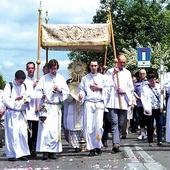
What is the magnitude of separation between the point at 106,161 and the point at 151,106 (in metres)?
3.48

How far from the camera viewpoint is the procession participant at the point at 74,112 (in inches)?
521

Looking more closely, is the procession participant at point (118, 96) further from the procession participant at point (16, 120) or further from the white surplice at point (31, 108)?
the procession participant at point (16, 120)

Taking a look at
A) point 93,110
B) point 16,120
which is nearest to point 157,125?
point 93,110

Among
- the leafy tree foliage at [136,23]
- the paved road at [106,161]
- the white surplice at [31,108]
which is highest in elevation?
the leafy tree foliage at [136,23]

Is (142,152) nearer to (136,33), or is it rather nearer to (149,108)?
(149,108)

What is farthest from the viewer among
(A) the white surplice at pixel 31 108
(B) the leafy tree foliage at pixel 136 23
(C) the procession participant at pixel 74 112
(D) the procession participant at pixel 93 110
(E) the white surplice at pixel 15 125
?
(B) the leafy tree foliage at pixel 136 23

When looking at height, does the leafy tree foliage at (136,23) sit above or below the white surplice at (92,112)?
above

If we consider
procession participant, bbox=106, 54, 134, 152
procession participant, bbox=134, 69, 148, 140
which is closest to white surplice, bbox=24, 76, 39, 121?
procession participant, bbox=106, 54, 134, 152

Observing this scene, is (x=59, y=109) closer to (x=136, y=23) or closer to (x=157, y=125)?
(x=157, y=125)

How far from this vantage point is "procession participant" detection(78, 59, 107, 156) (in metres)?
12.2

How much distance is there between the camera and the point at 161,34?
5497 centimetres

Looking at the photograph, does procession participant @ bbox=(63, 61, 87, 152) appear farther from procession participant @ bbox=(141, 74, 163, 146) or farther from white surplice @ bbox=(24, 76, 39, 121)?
procession participant @ bbox=(141, 74, 163, 146)

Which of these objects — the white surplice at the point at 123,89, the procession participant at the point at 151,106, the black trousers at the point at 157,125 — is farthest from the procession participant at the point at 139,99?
the white surplice at the point at 123,89

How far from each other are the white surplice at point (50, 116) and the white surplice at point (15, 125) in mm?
302
